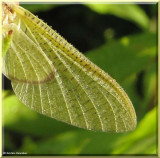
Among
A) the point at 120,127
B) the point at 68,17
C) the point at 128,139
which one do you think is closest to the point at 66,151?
the point at 128,139

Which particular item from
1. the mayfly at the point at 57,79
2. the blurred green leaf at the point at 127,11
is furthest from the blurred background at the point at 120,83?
the mayfly at the point at 57,79

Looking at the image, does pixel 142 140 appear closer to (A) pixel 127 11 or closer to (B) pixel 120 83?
(B) pixel 120 83

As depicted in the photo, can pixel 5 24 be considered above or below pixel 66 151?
above

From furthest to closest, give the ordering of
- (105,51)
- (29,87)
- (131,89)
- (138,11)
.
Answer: (138,11)
(131,89)
(105,51)
(29,87)

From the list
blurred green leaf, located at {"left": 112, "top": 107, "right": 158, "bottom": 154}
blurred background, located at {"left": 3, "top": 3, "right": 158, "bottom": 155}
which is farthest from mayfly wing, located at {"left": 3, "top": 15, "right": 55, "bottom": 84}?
blurred green leaf, located at {"left": 112, "top": 107, "right": 158, "bottom": 154}

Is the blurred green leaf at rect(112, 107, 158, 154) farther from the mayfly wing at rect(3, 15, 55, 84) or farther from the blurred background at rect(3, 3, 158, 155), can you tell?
the mayfly wing at rect(3, 15, 55, 84)

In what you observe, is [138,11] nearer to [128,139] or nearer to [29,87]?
[128,139]

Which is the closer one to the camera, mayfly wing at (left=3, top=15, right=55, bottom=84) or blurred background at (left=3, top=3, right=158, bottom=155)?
mayfly wing at (left=3, top=15, right=55, bottom=84)

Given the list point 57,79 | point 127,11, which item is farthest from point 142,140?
point 127,11

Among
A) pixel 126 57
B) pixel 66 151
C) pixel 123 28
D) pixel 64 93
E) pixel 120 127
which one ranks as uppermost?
pixel 123 28
